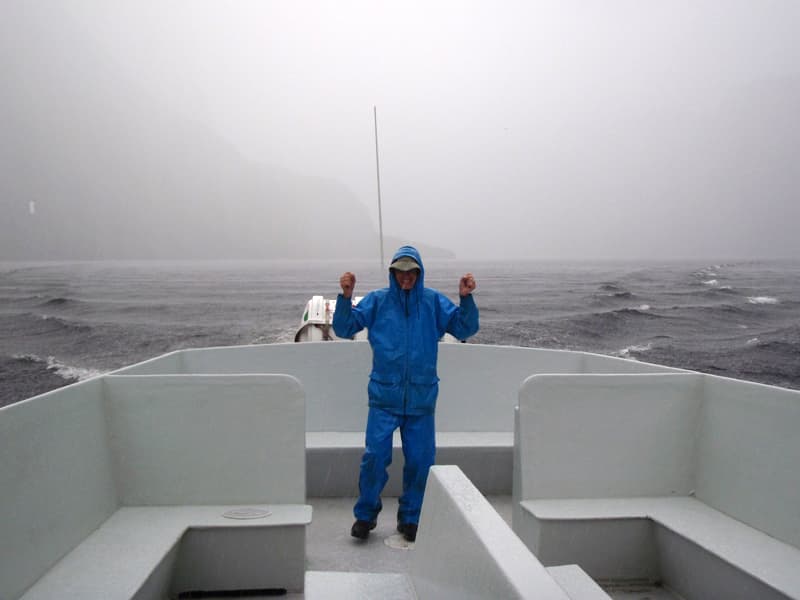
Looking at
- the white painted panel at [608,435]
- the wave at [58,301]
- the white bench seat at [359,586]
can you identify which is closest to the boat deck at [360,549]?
the white bench seat at [359,586]

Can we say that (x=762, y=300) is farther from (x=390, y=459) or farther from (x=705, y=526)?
(x=390, y=459)

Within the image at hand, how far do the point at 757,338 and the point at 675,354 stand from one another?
247 inches

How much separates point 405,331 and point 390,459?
620 millimetres

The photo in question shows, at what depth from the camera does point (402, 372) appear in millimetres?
3293

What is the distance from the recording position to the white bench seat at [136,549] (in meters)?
2.14

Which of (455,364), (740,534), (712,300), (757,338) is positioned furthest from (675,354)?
(740,534)

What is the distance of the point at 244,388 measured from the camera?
2863 millimetres

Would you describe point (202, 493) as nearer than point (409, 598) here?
No

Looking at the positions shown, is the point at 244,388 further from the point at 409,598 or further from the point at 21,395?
the point at 21,395

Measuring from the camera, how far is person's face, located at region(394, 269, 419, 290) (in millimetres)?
3373

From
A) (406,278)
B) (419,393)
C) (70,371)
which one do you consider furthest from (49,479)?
(70,371)

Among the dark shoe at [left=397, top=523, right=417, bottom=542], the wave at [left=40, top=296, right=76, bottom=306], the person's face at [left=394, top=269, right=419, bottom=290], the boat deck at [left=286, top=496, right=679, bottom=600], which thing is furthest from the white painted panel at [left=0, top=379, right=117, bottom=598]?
the wave at [left=40, top=296, right=76, bottom=306]

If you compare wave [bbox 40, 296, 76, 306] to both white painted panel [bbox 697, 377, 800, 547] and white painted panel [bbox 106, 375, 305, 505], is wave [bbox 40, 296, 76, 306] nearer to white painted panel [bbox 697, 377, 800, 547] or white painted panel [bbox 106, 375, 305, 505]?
white painted panel [bbox 106, 375, 305, 505]

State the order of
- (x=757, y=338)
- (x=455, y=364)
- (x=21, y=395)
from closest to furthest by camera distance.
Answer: (x=455, y=364)
(x=21, y=395)
(x=757, y=338)
